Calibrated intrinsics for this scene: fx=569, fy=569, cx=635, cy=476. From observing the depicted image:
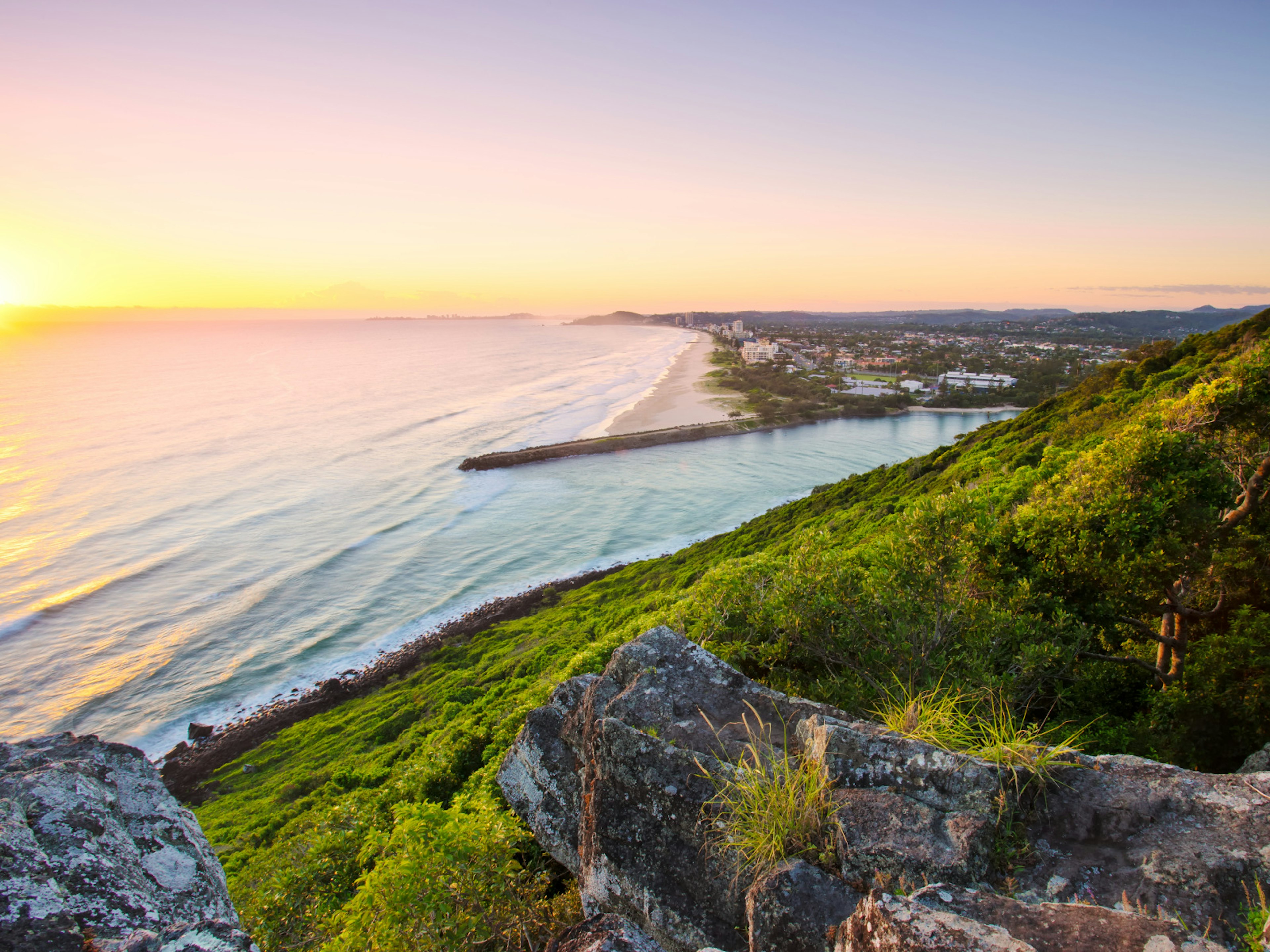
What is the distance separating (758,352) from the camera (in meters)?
147

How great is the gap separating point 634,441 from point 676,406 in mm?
24750

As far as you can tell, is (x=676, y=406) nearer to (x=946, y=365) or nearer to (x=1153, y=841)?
(x=946, y=365)

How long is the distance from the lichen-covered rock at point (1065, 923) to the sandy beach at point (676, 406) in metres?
63.9

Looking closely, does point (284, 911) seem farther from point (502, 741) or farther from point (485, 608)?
point (485, 608)

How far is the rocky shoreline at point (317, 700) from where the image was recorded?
19812 mm

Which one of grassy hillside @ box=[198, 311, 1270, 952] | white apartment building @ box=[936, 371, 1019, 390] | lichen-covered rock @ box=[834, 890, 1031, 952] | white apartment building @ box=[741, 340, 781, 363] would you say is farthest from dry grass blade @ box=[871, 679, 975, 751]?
white apartment building @ box=[741, 340, 781, 363]

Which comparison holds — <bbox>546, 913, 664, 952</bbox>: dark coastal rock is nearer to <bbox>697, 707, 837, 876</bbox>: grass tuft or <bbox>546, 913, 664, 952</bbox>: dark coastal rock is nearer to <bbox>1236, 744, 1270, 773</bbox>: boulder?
<bbox>697, 707, 837, 876</bbox>: grass tuft

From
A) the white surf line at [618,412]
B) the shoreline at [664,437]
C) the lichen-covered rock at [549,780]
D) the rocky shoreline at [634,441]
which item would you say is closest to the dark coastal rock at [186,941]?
the lichen-covered rock at [549,780]

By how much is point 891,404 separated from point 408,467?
73.4 meters

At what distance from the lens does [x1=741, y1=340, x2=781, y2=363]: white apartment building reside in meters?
142

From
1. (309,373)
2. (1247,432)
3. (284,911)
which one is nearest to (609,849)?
(284,911)

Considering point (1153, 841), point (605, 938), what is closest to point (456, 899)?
point (605, 938)

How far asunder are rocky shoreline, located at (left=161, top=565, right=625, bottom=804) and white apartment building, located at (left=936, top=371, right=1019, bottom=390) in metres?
97.5

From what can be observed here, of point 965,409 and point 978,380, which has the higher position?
point 978,380
